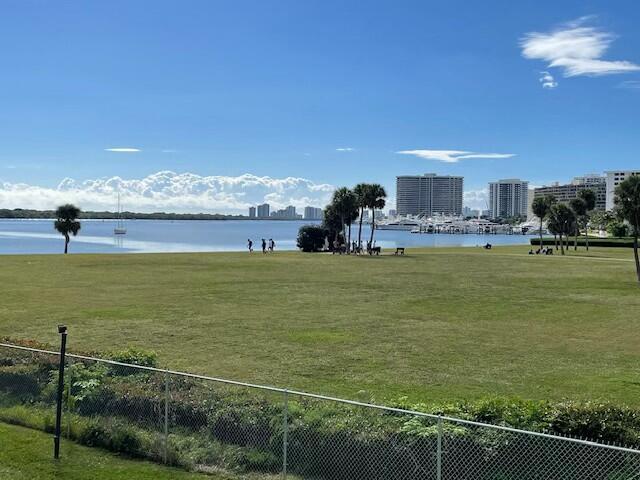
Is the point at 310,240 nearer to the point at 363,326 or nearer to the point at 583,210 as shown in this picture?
the point at 583,210

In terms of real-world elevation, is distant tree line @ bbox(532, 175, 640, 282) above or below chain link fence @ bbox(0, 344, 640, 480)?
above

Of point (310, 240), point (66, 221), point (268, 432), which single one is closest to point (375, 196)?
point (310, 240)

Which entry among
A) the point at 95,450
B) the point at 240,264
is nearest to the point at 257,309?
the point at 95,450

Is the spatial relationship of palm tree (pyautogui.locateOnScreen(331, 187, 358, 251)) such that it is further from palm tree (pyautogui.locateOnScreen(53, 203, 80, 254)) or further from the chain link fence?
the chain link fence

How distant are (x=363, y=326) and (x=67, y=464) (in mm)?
14342

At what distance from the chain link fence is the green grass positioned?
0.26m

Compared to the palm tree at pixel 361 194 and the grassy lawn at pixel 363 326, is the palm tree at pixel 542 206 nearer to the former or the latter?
the palm tree at pixel 361 194

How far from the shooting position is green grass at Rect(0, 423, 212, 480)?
8.72 meters

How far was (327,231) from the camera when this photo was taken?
88.7m

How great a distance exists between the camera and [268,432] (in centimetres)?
897

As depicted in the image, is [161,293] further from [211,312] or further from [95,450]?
[95,450]

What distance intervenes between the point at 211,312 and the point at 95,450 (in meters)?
15.4

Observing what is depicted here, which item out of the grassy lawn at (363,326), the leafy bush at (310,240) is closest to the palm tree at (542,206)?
the leafy bush at (310,240)

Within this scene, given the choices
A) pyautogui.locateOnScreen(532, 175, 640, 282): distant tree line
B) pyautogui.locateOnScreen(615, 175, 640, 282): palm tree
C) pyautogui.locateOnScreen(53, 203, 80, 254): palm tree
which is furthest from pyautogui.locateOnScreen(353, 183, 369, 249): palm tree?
pyautogui.locateOnScreen(615, 175, 640, 282): palm tree
